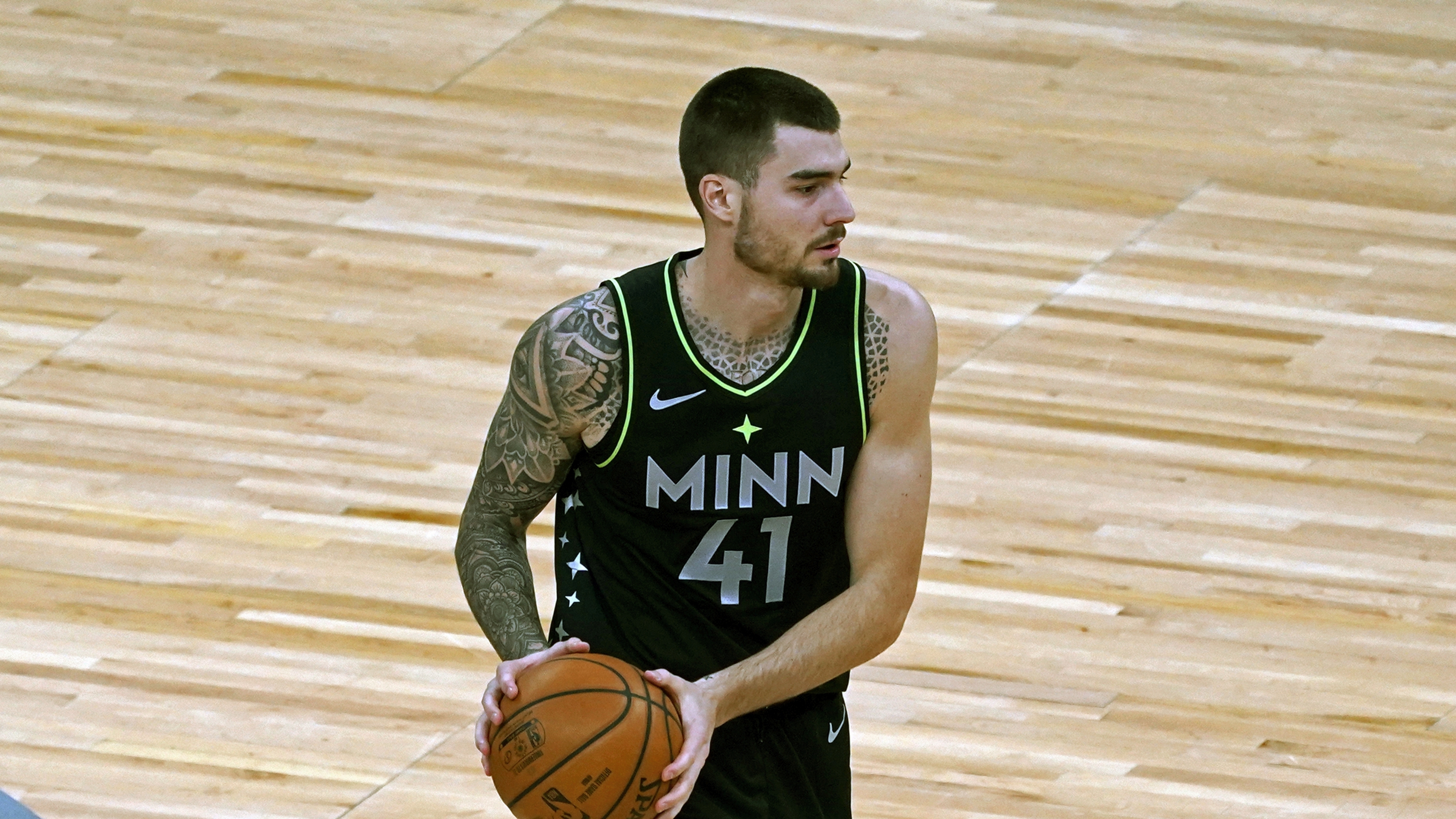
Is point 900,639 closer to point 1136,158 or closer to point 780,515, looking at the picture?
point 780,515

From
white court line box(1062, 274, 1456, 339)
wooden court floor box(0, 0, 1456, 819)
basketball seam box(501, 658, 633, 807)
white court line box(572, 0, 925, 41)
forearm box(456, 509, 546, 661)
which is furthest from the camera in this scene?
Answer: white court line box(572, 0, 925, 41)

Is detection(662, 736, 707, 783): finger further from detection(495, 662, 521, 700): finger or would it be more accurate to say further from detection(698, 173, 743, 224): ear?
detection(698, 173, 743, 224): ear

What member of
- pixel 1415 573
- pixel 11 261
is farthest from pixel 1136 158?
pixel 11 261

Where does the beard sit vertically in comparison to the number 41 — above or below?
→ above

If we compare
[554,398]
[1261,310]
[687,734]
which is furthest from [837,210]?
[1261,310]

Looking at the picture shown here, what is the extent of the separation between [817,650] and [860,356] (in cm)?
45

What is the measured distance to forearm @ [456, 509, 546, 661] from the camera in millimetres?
3572

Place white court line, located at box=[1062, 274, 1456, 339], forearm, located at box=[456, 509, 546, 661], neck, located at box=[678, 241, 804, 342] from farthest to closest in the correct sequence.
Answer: white court line, located at box=[1062, 274, 1456, 339]
forearm, located at box=[456, 509, 546, 661]
neck, located at box=[678, 241, 804, 342]

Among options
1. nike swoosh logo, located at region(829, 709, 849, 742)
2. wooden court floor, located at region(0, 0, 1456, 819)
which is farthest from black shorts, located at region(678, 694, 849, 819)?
wooden court floor, located at region(0, 0, 1456, 819)

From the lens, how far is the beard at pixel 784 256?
3354 mm

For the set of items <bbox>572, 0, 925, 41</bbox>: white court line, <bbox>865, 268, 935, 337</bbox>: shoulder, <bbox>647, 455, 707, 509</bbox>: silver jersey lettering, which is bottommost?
<bbox>572, 0, 925, 41</bbox>: white court line

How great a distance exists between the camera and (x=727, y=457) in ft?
11.4

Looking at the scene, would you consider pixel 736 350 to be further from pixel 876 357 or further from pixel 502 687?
pixel 502 687

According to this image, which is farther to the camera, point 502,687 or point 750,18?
point 750,18
